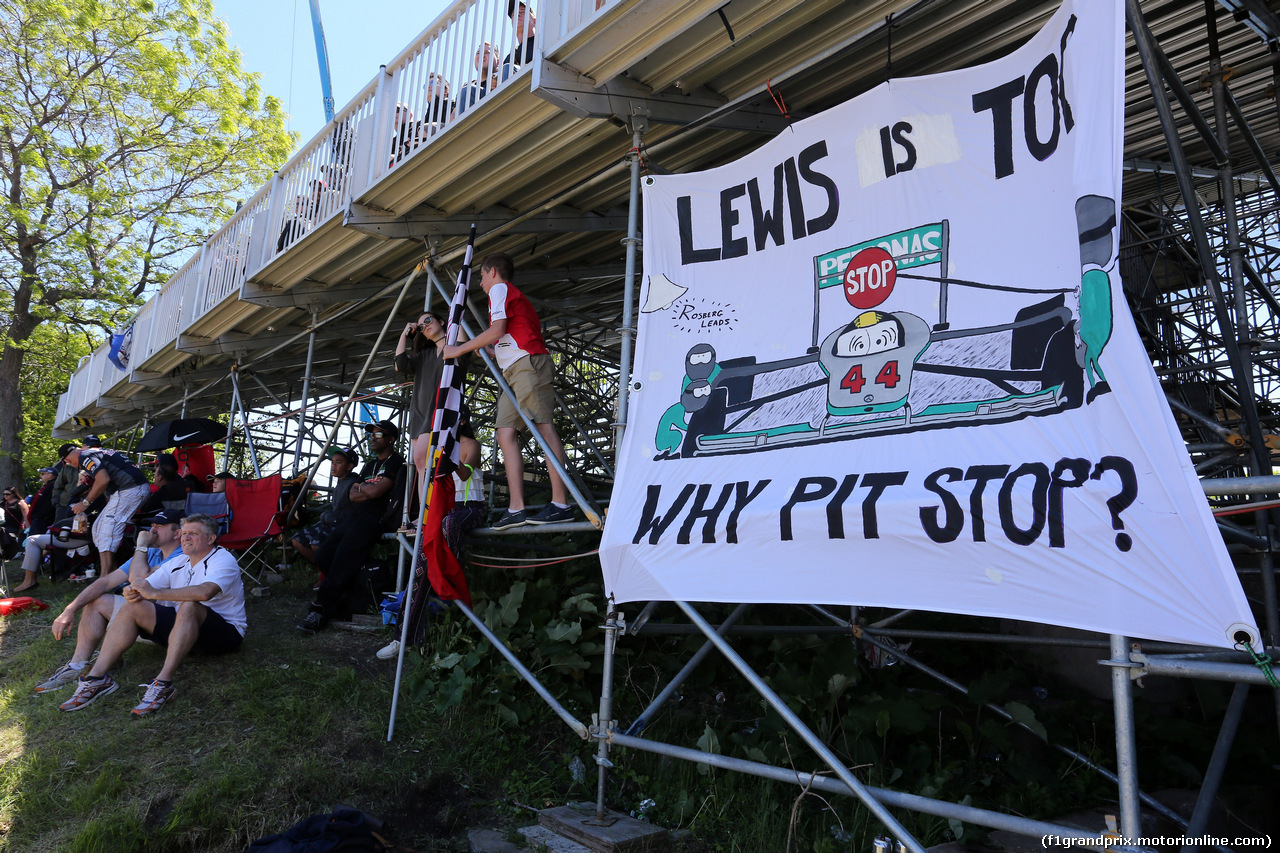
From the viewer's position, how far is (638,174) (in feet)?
15.5

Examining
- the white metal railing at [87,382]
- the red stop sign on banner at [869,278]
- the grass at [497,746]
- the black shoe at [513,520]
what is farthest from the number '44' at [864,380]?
the white metal railing at [87,382]

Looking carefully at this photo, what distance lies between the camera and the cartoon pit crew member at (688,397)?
12.8ft

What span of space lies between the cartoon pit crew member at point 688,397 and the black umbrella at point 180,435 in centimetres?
770

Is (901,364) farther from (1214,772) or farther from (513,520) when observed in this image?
(513,520)

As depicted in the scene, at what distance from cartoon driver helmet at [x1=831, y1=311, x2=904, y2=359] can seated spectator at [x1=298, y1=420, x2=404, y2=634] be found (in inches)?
179

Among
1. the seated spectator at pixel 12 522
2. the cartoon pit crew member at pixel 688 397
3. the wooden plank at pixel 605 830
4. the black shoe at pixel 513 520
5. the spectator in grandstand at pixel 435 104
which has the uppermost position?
the spectator in grandstand at pixel 435 104

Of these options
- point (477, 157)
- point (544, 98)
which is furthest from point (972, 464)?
point (477, 157)

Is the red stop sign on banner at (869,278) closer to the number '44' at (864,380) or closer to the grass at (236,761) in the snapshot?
the number '44' at (864,380)

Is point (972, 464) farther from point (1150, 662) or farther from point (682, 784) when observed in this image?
point (682, 784)

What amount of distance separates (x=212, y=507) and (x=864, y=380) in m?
7.25

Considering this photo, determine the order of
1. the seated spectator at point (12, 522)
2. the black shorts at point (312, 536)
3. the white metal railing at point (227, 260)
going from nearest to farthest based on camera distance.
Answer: the black shorts at point (312, 536) < the white metal railing at point (227, 260) < the seated spectator at point (12, 522)

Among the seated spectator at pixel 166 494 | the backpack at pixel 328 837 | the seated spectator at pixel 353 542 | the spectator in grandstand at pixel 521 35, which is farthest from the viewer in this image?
the seated spectator at pixel 166 494

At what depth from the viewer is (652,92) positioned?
4691 mm

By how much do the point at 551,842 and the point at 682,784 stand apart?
77cm
